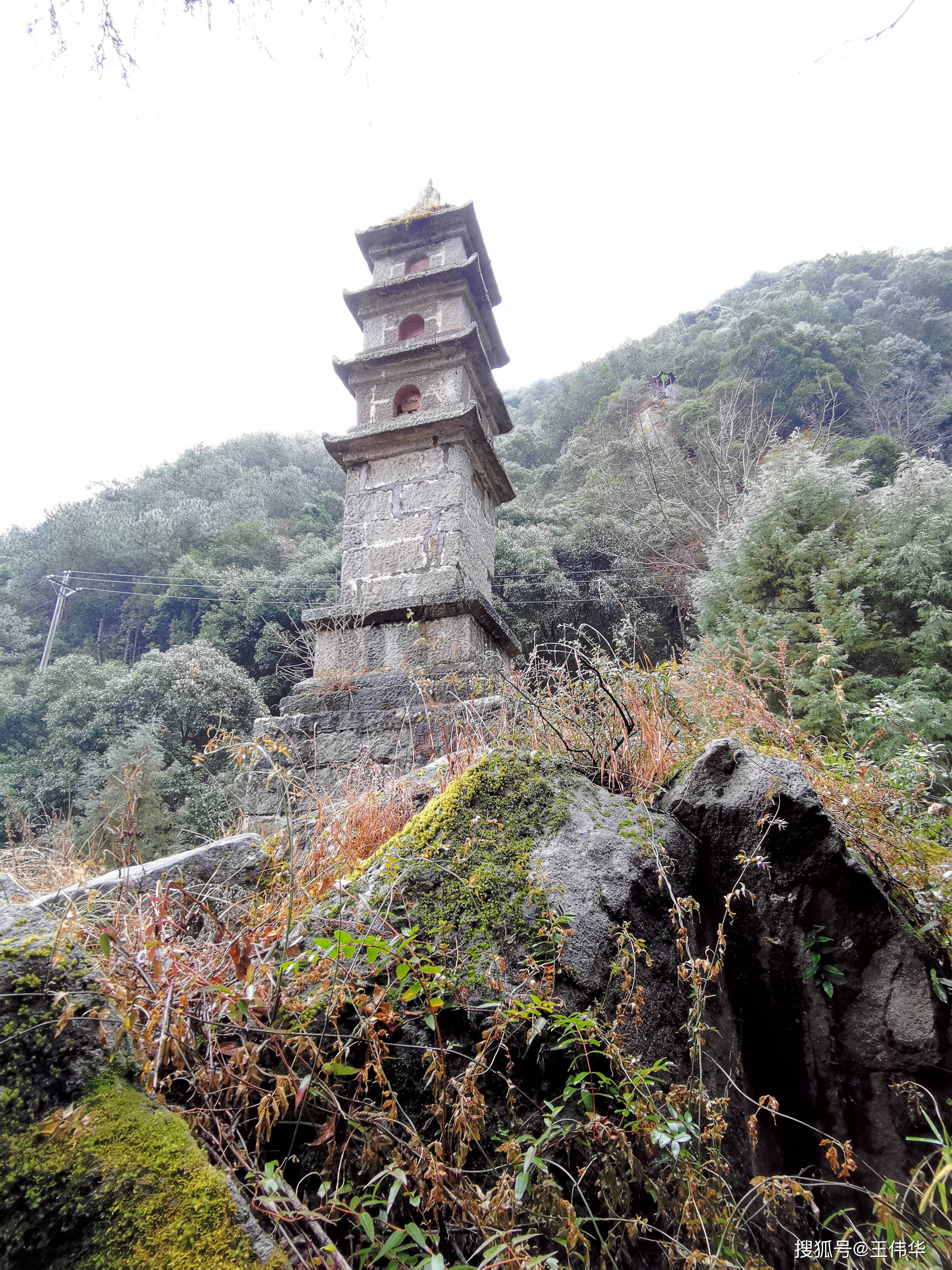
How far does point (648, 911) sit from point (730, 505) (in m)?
14.4

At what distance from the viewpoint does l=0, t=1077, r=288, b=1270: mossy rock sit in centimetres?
86

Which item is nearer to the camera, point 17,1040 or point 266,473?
point 17,1040

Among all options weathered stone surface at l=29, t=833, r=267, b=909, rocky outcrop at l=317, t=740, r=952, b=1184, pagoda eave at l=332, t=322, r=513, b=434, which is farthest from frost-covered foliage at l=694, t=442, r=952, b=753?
weathered stone surface at l=29, t=833, r=267, b=909

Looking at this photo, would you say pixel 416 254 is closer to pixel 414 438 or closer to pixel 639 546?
pixel 414 438

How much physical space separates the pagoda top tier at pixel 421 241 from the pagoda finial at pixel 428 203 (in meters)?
0.02

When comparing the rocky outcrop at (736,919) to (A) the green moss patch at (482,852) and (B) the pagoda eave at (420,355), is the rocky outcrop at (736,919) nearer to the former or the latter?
(A) the green moss patch at (482,852)

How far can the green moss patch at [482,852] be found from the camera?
1.67 metres

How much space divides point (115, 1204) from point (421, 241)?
328 inches

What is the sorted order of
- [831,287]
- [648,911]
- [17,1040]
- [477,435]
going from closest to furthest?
1. [17,1040]
2. [648,911]
3. [477,435]
4. [831,287]

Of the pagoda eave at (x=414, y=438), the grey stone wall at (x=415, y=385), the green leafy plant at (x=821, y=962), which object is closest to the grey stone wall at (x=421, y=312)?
the grey stone wall at (x=415, y=385)

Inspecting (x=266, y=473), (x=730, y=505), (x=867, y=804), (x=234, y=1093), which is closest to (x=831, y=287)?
(x=730, y=505)

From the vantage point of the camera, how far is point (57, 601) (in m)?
24.7

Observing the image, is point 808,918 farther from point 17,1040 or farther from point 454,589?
point 454,589

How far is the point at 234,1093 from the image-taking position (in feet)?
3.99
